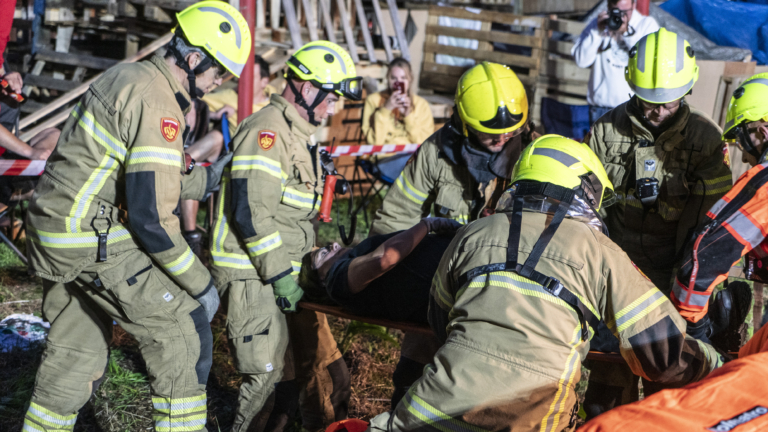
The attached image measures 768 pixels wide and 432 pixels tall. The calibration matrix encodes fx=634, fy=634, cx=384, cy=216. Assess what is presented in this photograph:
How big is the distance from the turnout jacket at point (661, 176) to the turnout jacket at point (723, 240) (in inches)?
24.2

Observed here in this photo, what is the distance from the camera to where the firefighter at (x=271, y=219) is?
9.94 ft

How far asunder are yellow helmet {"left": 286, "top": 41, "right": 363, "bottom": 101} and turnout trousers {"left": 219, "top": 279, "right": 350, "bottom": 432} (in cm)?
107

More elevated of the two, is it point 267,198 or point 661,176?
point 661,176

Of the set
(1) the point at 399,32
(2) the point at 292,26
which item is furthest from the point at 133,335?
(1) the point at 399,32

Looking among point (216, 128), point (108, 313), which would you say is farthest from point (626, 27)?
point (108, 313)

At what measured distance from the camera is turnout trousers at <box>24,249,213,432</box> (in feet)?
8.85

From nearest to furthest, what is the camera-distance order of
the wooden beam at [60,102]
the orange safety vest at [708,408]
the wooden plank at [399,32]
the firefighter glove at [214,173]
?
1. the orange safety vest at [708,408]
2. the firefighter glove at [214,173]
3. the wooden beam at [60,102]
4. the wooden plank at [399,32]

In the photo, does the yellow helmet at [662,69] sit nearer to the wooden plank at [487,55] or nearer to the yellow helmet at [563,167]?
the yellow helmet at [563,167]

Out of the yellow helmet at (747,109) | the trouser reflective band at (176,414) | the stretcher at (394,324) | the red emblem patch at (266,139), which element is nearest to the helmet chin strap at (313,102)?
the red emblem patch at (266,139)

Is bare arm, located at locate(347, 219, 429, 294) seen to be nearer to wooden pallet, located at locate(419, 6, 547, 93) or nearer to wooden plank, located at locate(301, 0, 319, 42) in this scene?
wooden plank, located at locate(301, 0, 319, 42)

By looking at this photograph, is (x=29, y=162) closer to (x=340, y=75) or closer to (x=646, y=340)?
(x=340, y=75)

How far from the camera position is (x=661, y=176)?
3328mm

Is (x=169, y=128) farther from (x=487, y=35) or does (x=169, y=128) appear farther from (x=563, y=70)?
(x=487, y=35)

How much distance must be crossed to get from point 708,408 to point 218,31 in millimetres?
2402
